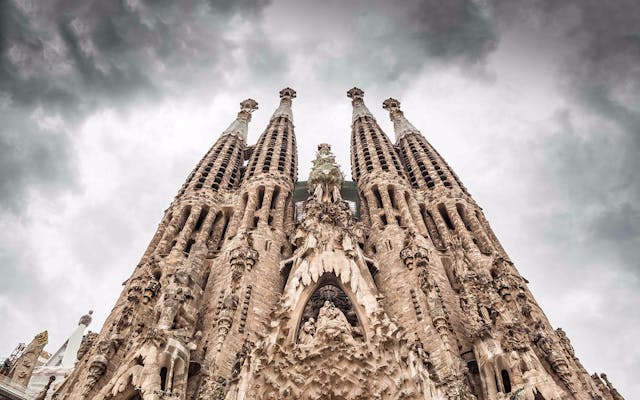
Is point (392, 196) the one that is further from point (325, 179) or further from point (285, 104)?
point (285, 104)

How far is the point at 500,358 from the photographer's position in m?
13.5

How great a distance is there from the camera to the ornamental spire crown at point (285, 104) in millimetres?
39597

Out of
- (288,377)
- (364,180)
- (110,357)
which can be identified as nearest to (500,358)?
(288,377)

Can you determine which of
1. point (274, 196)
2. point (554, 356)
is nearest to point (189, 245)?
point (274, 196)

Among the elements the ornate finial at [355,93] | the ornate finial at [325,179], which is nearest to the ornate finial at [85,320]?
the ornate finial at [325,179]

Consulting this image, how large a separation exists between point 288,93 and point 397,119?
11492mm

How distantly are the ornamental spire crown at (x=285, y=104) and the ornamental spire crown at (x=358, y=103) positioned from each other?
552 cm

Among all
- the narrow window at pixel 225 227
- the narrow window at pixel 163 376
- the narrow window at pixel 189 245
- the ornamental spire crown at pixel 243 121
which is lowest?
the narrow window at pixel 163 376

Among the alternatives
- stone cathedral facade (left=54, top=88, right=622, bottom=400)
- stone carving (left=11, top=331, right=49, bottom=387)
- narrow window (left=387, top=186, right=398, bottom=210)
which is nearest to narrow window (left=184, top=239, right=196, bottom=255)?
stone cathedral facade (left=54, top=88, right=622, bottom=400)

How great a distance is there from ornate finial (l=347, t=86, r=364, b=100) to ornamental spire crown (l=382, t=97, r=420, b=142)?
2586mm

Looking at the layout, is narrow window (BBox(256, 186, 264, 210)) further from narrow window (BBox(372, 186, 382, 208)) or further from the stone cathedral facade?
narrow window (BBox(372, 186, 382, 208))

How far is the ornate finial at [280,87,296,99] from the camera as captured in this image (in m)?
43.9

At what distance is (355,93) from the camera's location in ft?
143

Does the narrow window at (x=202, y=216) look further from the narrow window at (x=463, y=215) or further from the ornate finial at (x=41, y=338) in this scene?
the narrow window at (x=463, y=215)
